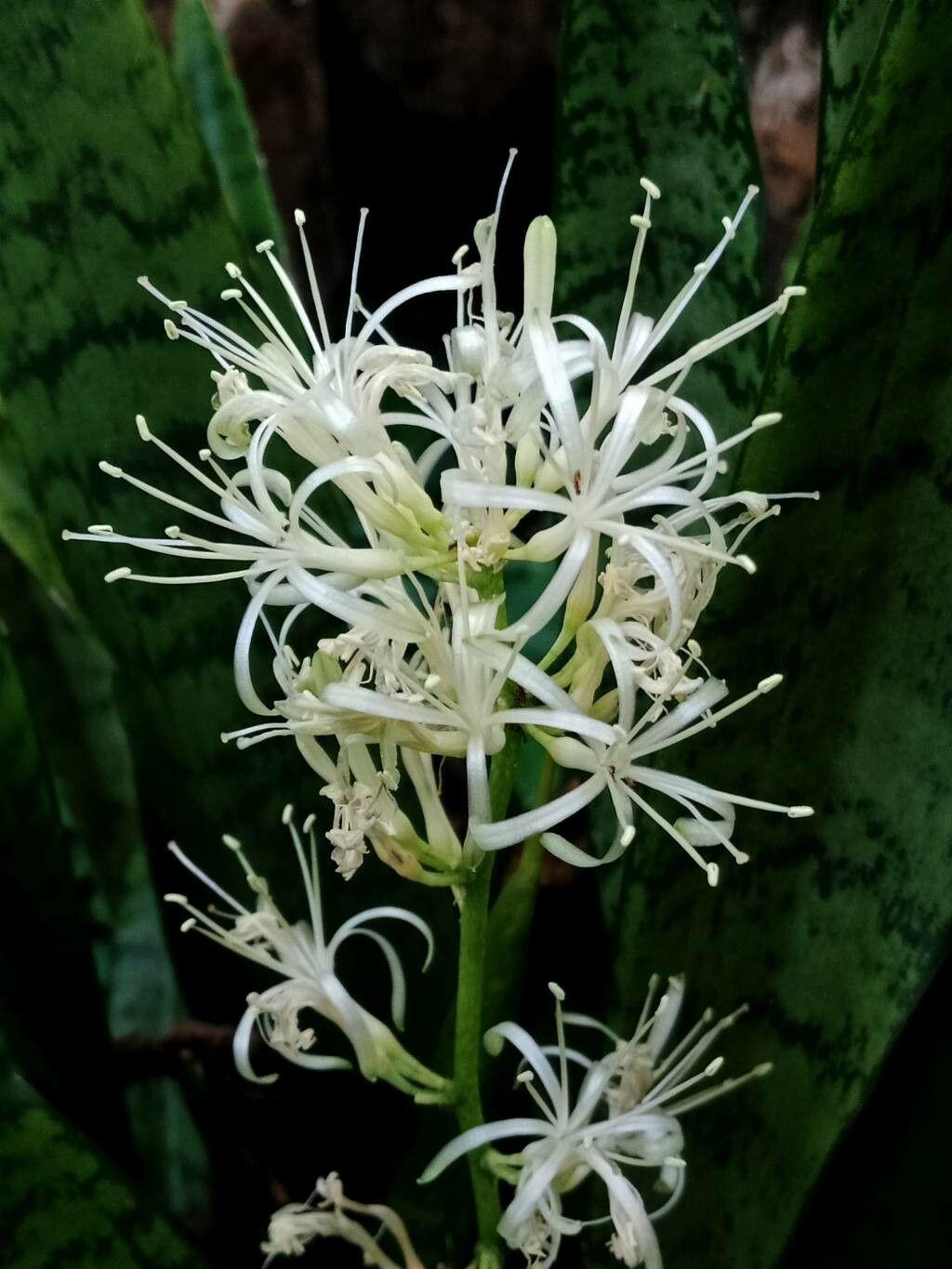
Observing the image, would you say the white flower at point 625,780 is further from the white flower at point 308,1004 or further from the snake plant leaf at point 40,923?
the snake plant leaf at point 40,923

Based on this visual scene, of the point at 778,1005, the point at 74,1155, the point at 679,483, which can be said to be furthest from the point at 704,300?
the point at 74,1155

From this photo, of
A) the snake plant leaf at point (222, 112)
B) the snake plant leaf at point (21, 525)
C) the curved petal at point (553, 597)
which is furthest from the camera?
the snake plant leaf at point (222, 112)

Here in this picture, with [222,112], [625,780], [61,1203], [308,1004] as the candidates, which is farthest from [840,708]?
[222,112]

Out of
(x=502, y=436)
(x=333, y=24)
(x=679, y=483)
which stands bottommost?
(x=679, y=483)

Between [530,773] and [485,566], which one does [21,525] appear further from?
[485,566]

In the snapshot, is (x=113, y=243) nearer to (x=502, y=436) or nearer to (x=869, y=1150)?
(x=502, y=436)

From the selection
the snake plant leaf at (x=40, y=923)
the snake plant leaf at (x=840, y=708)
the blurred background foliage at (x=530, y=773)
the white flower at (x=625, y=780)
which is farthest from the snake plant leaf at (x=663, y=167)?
the snake plant leaf at (x=40, y=923)
